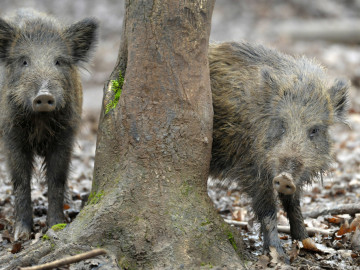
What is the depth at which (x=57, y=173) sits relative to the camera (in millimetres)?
5863

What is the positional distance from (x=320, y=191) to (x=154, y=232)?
375 centimetres

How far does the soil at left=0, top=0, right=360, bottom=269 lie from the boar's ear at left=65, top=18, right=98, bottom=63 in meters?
0.23

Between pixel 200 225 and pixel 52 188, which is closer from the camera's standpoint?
pixel 200 225

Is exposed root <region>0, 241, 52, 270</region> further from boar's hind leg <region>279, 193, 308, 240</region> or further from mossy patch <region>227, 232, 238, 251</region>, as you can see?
boar's hind leg <region>279, 193, 308, 240</region>

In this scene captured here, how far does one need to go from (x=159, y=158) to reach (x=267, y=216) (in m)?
1.29

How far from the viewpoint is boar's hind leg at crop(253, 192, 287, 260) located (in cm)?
495

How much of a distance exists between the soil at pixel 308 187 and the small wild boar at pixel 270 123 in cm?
33

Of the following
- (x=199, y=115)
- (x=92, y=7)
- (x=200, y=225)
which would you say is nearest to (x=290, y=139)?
(x=199, y=115)

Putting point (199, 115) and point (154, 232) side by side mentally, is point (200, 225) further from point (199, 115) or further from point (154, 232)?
point (199, 115)

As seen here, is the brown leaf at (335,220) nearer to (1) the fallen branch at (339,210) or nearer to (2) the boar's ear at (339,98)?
(1) the fallen branch at (339,210)

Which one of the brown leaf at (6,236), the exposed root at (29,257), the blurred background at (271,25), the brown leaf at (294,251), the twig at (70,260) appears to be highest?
the blurred background at (271,25)

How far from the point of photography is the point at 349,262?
184 inches

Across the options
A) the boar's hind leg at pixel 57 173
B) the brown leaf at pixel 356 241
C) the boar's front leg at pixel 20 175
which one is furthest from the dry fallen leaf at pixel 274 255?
the boar's front leg at pixel 20 175

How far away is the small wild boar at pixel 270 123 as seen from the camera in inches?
194
